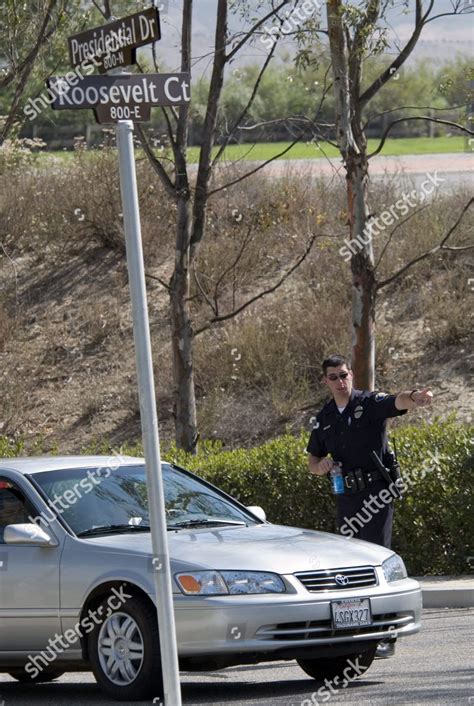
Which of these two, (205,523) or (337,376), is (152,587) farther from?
(337,376)

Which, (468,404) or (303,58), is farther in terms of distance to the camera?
(468,404)

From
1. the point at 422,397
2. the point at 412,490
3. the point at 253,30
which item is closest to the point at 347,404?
the point at 422,397

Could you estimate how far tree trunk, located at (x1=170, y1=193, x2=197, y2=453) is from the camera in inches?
631

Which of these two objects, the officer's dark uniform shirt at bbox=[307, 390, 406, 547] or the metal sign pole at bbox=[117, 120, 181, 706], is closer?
the metal sign pole at bbox=[117, 120, 181, 706]

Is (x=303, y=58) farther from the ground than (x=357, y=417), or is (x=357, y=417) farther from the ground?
(x=303, y=58)

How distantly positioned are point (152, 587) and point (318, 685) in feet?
4.75

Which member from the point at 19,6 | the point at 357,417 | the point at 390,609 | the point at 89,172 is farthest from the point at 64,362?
the point at 390,609

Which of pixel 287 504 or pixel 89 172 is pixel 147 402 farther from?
pixel 89 172

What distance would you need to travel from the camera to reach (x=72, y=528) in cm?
859

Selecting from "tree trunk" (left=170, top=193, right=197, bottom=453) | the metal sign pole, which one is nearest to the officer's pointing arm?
the metal sign pole

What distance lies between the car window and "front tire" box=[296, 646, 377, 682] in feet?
6.43

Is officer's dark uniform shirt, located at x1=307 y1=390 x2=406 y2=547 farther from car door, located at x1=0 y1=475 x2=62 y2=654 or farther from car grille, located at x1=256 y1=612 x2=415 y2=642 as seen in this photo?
car door, located at x1=0 y1=475 x2=62 y2=654

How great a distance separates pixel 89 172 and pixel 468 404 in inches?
423

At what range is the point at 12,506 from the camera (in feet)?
29.3
